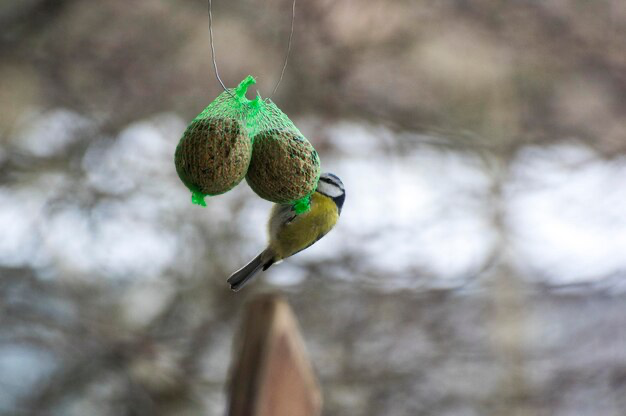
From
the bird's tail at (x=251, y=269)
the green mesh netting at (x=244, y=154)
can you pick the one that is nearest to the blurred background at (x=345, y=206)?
the bird's tail at (x=251, y=269)

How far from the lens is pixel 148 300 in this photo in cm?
427

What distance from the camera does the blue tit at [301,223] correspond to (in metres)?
2.21

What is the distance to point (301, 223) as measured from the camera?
2.21 m

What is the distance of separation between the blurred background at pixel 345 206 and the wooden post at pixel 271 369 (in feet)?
5.12

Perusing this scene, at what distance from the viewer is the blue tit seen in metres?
2.21

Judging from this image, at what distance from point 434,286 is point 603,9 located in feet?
5.99

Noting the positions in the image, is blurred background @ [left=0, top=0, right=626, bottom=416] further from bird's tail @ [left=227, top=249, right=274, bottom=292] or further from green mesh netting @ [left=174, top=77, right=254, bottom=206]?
green mesh netting @ [left=174, top=77, right=254, bottom=206]

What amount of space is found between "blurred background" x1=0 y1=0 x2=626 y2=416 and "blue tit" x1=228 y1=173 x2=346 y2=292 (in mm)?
1512

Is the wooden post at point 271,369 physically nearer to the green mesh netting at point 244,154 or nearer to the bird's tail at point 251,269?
the bird's tail at point 251,269

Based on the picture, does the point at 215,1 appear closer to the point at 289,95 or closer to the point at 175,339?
the point at 289,95

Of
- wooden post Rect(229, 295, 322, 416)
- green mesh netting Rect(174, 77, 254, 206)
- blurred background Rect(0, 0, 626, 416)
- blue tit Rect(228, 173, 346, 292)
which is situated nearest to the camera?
green mesh netting Rect(174, 77, 254, 206)

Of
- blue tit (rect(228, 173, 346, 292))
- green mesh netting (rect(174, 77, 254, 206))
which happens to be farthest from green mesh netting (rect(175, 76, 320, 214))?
blue tit (rect(228, 173, 346, 292))

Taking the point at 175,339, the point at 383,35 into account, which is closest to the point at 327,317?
the point at 175,339

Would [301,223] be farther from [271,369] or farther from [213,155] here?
[213,155]
